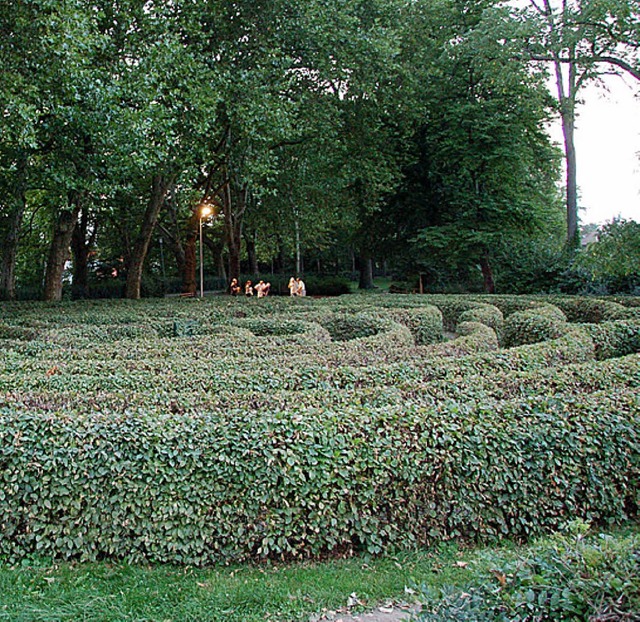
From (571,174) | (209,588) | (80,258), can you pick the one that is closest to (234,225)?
(80,258)

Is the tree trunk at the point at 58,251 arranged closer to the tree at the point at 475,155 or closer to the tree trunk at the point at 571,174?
the tree at the point at 475,155

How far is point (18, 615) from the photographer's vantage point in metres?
2.95

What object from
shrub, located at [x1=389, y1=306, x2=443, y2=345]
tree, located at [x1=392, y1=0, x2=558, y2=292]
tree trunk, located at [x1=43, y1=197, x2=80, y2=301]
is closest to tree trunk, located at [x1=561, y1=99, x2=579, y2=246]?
tree, located at [x1=392, y1=0, x2=558, y2=292]

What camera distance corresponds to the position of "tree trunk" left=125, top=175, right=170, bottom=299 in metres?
18.0

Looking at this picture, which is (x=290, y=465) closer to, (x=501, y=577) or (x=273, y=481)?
(x=273, y=481)

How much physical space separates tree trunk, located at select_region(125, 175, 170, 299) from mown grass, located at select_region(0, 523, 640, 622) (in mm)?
14796

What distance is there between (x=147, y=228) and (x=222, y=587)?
1641cm

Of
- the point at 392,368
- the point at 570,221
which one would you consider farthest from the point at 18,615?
the point at 570,221

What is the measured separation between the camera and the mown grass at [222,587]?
9.93 feet

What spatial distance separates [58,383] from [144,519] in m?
2.06

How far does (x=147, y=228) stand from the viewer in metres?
18.5

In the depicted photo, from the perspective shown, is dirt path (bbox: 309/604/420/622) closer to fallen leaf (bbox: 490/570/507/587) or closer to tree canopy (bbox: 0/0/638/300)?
fallen leaf (bbox: 490/570/507/587)

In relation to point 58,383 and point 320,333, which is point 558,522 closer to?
point 58,383

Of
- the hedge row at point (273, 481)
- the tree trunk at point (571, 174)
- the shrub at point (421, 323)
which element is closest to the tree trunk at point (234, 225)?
the tree trunk at point (571, 174)
